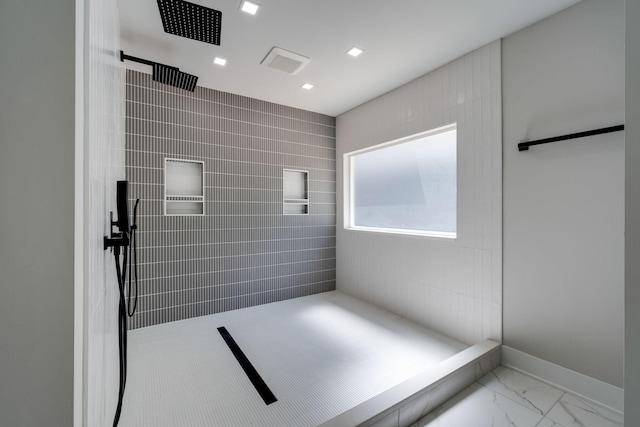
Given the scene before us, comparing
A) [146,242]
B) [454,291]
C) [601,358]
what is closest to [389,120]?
[454,291]

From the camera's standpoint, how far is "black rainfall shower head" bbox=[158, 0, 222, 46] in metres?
1.79

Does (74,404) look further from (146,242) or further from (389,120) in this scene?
(389,120)

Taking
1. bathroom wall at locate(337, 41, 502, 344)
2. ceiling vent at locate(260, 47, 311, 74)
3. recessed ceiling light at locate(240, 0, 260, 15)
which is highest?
ceiling vent at locate(260, 47, 311, 74)

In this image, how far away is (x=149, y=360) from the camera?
214cm

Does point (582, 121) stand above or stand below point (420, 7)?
below

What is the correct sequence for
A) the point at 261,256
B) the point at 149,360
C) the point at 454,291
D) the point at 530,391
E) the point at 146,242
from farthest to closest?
the point at 261,256
the point at 146,242
the point at 454,291
the point at 149,360
the point at 530,391

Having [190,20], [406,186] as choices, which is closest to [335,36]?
[190,20]

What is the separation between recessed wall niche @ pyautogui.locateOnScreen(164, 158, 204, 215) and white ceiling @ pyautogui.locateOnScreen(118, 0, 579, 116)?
0.96 m

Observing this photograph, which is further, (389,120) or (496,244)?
(389,120)

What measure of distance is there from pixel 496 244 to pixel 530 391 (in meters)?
1.06

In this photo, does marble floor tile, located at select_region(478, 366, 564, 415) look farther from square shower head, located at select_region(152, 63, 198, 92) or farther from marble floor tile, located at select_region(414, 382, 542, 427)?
square shower head, located at select_region(152, 63, 198, 92)

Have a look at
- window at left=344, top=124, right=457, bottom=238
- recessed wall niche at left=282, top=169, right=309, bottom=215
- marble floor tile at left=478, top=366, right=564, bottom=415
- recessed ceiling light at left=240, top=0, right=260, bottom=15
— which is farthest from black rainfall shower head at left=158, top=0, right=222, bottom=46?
marble floor tile at left=478, top=366, right=564, bottom=415

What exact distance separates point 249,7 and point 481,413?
310cm

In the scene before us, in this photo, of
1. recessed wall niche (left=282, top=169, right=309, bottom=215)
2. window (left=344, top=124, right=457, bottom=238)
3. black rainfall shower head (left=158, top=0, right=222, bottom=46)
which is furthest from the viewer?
recessed wall niche (left=282, top=169, right=309, bottom=215)
